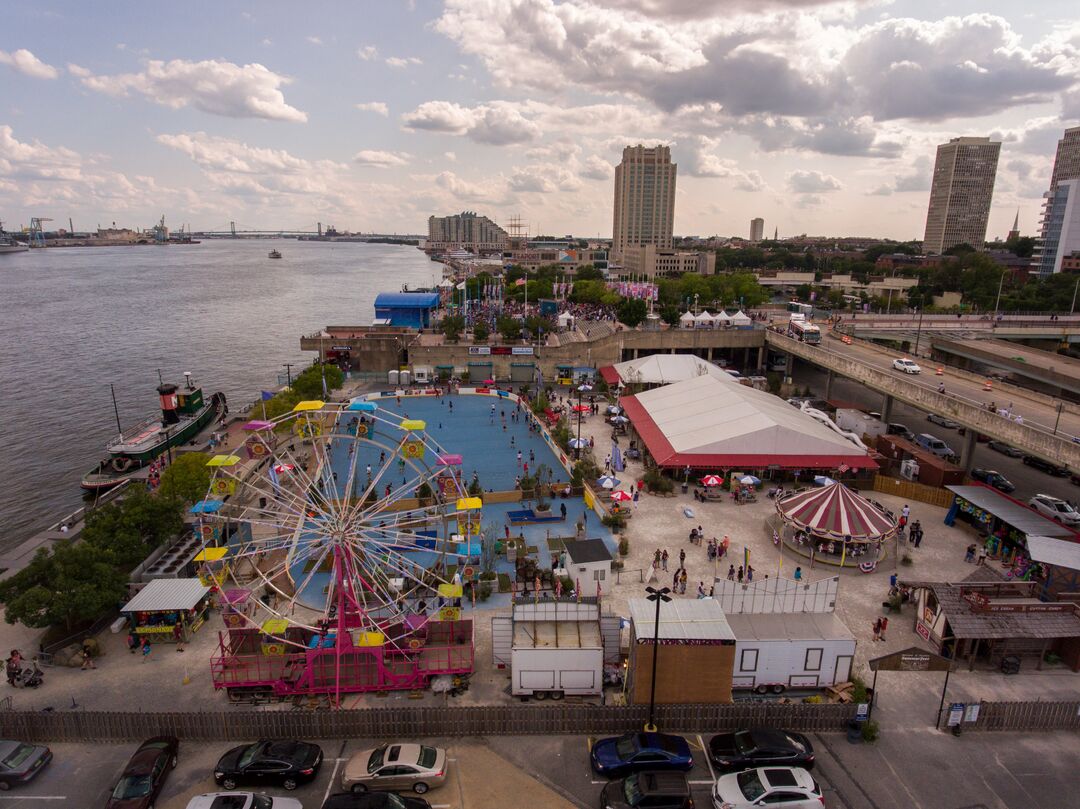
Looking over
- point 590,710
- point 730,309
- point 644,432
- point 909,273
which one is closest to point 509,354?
point 644,432

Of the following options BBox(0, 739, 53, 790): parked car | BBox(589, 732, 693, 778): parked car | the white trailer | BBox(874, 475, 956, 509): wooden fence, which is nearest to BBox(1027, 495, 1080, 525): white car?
BBox(874, 475, 956, 509): wooden fence

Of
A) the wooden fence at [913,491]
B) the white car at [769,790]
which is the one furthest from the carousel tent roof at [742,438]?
the white car at [769,790]

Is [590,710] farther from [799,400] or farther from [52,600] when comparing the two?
[799,400]

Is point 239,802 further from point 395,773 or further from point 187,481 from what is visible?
point 187,481

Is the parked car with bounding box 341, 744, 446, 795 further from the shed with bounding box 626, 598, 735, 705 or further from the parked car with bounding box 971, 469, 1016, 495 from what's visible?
the parked car with bounding box 971, 469, 1016, 495

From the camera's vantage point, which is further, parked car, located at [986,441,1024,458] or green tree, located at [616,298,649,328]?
green tree, located at [616,298,649,328]

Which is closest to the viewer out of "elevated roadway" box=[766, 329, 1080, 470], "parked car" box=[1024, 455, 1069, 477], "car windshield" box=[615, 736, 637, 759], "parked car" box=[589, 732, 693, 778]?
"parked car" box=[589, 732, 693, 778]
